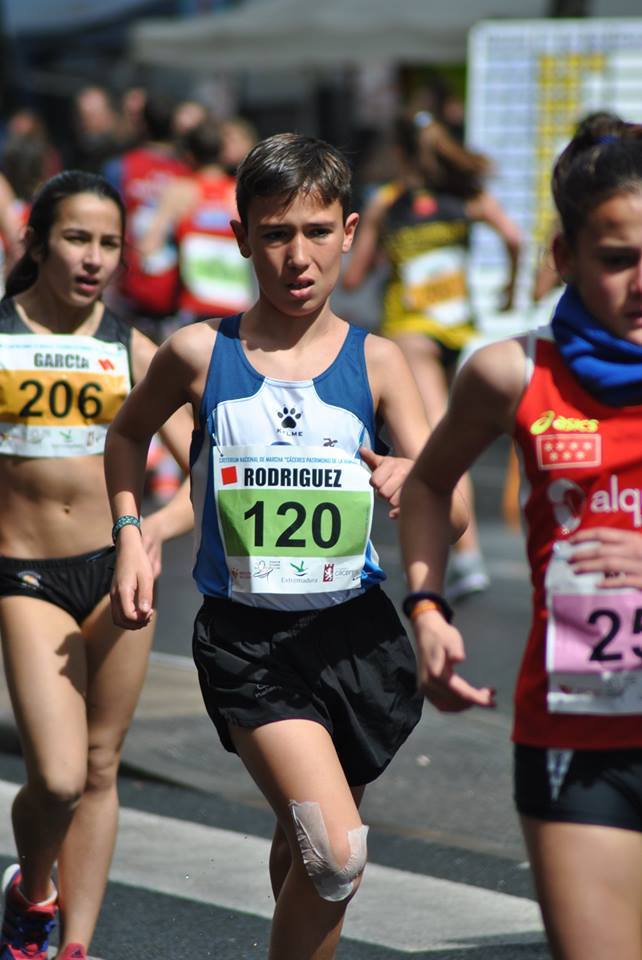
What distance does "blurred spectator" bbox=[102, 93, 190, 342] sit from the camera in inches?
475

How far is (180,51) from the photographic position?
16.7 m

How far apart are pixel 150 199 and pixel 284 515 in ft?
28.6

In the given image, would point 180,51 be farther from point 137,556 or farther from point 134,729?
point 137,556

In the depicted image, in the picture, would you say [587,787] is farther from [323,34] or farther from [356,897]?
[323,34]

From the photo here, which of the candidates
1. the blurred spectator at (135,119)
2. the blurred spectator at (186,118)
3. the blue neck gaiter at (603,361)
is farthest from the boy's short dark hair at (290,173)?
the blurred spectator at (135,119)

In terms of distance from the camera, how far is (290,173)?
3762mm

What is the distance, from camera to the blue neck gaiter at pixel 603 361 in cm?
297

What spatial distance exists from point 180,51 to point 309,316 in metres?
13.3

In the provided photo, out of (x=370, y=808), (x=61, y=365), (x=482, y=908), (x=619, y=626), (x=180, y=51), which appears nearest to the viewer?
(x=619, y=626)

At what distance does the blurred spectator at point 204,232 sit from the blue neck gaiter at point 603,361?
862 centimetres

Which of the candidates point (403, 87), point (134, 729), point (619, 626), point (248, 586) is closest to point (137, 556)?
point (248, 586)

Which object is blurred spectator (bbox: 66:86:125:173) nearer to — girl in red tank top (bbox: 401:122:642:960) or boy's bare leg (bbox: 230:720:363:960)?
boy's bare leg (bbox: 230:720:363:960)

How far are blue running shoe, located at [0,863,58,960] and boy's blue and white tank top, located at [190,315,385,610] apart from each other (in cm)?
118

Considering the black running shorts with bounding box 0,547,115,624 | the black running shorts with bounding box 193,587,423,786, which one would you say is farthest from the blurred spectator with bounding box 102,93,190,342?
the black running shorts with bounding box 193,587,423,786
